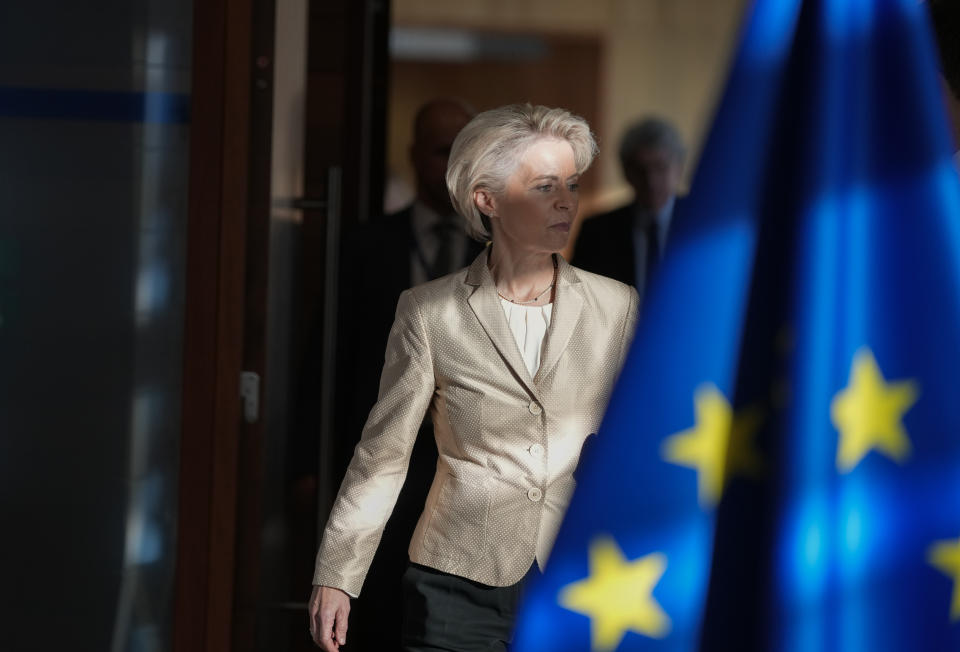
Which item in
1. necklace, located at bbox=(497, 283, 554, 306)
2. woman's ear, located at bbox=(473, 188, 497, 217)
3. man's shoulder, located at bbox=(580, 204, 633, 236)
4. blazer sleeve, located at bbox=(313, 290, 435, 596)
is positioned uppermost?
woman's ear, located at bbox=(473, 188, 497, 217)

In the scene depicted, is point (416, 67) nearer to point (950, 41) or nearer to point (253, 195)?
point (253, 195)

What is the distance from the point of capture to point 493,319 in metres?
2.01

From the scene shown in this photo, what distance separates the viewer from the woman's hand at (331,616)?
200cm

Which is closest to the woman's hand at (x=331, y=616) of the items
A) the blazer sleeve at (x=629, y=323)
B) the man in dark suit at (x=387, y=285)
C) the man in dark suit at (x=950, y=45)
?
the blazer sleeve at (x=629, y=323)

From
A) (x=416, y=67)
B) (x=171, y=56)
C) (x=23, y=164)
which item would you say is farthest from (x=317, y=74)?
(x=416, y=67)

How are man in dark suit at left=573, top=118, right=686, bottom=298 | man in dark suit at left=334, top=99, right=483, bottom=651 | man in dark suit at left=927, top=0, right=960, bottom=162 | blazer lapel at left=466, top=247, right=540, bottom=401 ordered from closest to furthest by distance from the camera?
man in dark suit at left=927, top=0, right=960, bottom=162, blazer lapel at left=466, top=247, right=540, bottom=401, man in dark suit at left=334, top=99, right=483, bottom=651, man in dark suit at left=573, top=118, right=686, bottom=298

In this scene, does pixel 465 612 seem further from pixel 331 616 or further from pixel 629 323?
pixel 629 323

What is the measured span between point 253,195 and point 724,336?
74.0 inches

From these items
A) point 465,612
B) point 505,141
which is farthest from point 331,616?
point 505,141

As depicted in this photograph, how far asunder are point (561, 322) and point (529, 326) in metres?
0.07

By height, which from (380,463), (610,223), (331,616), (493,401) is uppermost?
(610,223)

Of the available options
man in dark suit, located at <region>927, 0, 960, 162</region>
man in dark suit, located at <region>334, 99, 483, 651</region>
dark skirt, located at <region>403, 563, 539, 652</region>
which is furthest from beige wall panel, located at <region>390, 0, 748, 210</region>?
man in dark suit, located at <region>927, 0, 960, 162</region>

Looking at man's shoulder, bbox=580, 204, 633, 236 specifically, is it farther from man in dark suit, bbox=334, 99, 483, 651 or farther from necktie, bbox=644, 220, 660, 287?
man in dark suit, bbox=334, 99, 483, 651

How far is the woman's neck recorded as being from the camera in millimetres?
2061
